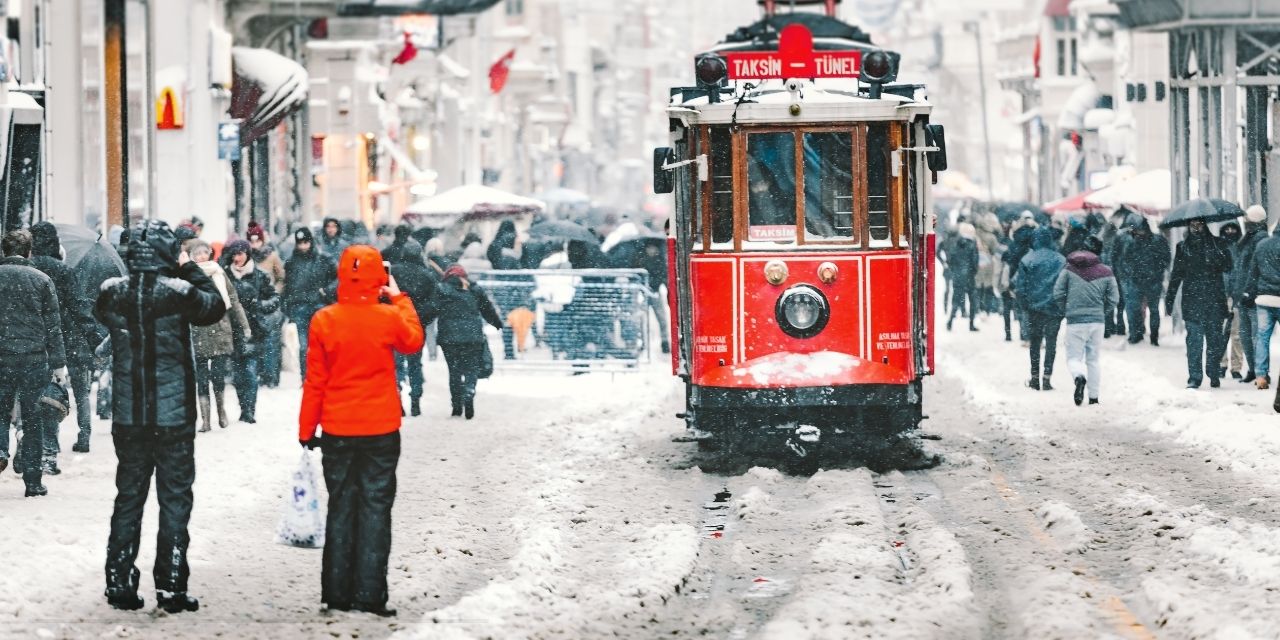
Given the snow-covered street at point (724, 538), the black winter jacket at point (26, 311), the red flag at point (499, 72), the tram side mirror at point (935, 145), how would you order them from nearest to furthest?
the snow-covered street at point (724, 538) → the black winter jacket at point (26, 311) → the tram side mirror at point (935, 145) → the red flag at point (499, 72)

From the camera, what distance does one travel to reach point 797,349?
16.7m

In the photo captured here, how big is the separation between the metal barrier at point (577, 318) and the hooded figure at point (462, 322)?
453 cm

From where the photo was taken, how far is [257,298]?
837 inches

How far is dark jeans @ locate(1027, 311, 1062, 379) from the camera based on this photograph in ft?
77.9

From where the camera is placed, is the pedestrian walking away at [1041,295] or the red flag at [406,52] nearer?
the pedestrian walking away at [1041,295]

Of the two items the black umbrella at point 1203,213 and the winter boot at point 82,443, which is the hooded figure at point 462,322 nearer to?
the winter boot at point 82,443

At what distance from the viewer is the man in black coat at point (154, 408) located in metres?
10.9

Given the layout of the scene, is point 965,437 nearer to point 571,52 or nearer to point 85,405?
point 85,405

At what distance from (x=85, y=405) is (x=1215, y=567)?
31.4ft

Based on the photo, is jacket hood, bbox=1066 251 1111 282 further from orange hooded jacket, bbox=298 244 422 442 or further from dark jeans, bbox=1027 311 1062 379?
orange hooded jacket, bbox=298 244 422 442

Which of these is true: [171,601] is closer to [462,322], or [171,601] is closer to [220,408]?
[220,408]

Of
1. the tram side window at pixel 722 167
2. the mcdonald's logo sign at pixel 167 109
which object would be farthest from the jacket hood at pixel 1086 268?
the mcdonald's logo sign at pixel 167 109

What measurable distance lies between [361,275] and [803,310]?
6.49 m

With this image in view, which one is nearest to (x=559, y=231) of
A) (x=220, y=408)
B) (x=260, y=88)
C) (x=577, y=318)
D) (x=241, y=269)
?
(x=577, y=318)
